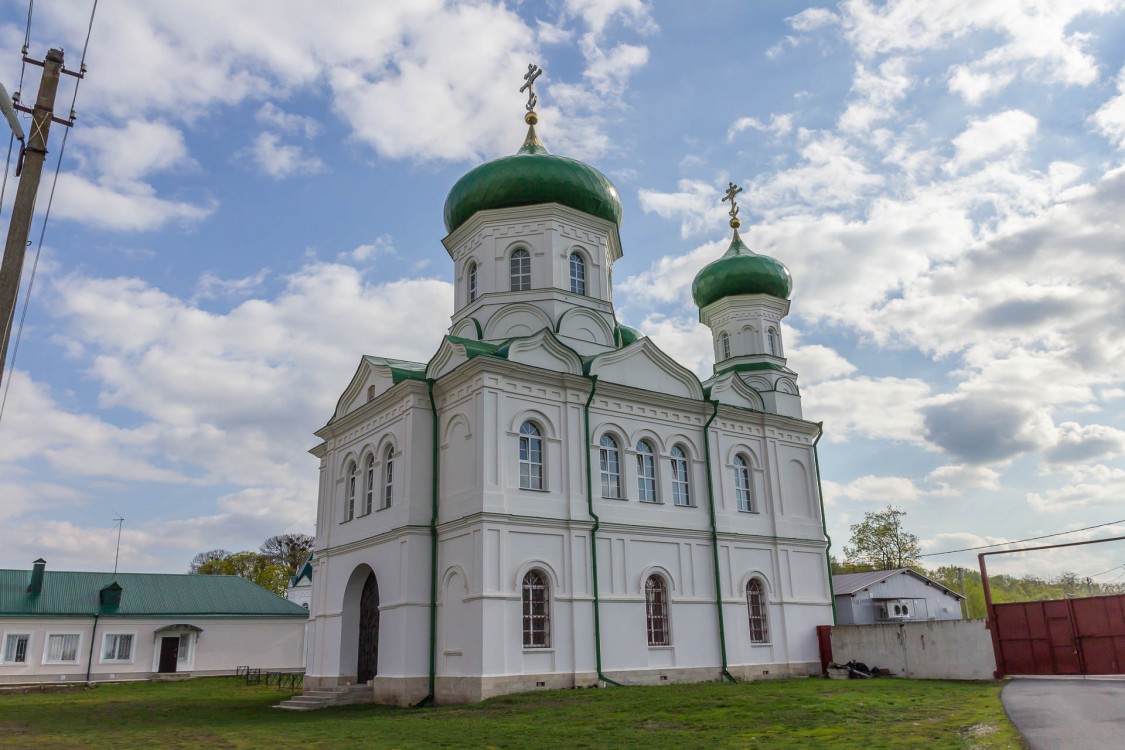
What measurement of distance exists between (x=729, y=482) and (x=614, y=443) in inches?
138

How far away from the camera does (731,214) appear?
25.4m

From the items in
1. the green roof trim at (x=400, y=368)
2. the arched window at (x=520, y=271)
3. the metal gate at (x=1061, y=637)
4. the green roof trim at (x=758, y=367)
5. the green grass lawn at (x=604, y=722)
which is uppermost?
the arched window at (x=520, y=271)

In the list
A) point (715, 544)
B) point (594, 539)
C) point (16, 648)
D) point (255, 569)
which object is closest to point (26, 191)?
point (594, 539)

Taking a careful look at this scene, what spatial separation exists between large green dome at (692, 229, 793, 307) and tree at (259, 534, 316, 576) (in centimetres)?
3517

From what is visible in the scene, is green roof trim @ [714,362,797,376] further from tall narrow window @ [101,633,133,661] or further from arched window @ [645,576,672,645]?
tall narrow window @ [101,633,133,661]

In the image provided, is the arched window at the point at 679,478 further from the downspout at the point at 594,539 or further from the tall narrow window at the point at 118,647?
the tall narrow window at the point at 118,647

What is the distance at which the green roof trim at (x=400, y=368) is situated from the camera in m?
18.1

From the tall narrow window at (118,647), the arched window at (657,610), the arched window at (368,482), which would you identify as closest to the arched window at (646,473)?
the arched window at (657,610)

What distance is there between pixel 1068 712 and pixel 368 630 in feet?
43.3

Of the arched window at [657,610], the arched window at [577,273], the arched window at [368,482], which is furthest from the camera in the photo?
the arched window at [577,273]

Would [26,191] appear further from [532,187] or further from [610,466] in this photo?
[532,187]

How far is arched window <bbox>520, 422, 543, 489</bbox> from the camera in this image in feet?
54.5

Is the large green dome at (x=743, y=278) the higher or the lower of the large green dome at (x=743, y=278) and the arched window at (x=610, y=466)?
the higher

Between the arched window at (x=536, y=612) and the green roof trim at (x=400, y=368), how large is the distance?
16.3ft
